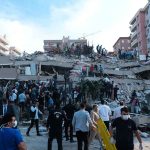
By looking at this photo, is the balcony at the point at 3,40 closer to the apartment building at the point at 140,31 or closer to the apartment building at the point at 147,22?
the apartment building at the point at 140,31

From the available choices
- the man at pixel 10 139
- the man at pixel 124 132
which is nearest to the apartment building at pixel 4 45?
the man at pixel 124 132

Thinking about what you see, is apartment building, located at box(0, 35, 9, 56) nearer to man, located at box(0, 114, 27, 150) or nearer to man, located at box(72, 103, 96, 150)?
man, located at box(72, 103, 96, 150)

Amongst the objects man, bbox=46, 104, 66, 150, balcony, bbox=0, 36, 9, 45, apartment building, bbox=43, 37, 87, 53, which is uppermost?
balcony, bbox=0, 36, 9, 45

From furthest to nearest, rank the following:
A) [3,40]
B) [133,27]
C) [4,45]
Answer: [4,45], [3,40], [133,27]

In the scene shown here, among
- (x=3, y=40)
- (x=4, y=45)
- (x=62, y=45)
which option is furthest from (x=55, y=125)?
(x=4, y=45)

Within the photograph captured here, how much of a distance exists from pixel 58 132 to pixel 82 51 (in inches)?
1809

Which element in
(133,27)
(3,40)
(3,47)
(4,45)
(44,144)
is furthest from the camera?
(4,45)

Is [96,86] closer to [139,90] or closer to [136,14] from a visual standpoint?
[139,90]

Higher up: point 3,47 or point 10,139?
point 3,47

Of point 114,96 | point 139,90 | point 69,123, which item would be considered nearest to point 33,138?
point 69,123

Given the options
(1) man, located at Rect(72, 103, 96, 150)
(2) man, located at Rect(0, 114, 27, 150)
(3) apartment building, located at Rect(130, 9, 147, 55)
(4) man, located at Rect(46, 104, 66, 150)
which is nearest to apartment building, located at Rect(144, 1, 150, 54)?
(3) apartment building, located at Rect(130, 9, 147, 55)

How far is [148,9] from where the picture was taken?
10681 cm

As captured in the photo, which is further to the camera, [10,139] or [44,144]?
[44,144]

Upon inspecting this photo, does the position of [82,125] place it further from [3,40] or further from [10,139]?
[3,40]
